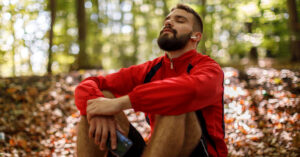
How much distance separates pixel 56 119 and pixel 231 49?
7.86 m

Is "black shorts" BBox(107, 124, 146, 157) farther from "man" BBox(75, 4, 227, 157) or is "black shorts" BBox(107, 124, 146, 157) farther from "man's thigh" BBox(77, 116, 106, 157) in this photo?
"man's thigh" BBox(77, 116, 106, 157)

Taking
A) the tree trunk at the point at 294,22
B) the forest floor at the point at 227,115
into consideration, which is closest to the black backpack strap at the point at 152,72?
the forest floor at the point at 227,115

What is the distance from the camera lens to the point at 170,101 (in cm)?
178

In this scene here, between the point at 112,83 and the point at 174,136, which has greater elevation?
the point at 112,83

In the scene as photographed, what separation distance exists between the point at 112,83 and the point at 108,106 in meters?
0.63

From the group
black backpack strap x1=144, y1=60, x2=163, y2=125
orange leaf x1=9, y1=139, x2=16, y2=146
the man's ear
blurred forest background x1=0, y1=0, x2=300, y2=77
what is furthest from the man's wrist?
blurred forest background x1=0, y1=0, x2=300, y2=77

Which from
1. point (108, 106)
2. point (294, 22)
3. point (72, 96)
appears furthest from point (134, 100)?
point (294, 22)

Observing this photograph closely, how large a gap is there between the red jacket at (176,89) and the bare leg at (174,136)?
0.07m

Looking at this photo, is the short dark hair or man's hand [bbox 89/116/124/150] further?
the short dark hair

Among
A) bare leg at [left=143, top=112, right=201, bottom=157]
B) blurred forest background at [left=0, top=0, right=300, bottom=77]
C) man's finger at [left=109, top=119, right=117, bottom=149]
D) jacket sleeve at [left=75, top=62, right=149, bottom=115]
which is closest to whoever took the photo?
bare leg at [left=143, top=112, right=201, bottom=157]

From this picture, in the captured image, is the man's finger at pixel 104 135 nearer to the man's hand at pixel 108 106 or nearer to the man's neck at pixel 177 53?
the man's hand at pixel 108 106

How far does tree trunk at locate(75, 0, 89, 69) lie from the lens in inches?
358

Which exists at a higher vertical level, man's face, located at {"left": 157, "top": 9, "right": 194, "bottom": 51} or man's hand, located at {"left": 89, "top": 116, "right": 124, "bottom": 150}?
man's face, located at {"left": 157, "top": 9, "right": 194, "bottom": 51}

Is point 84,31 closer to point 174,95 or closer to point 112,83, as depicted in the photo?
point 112,83
